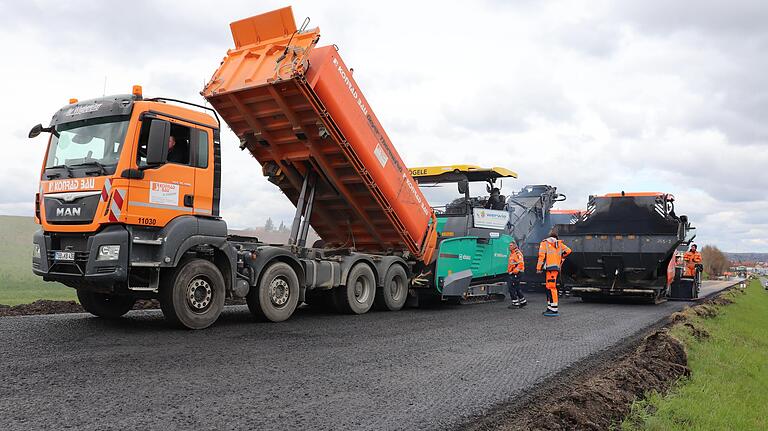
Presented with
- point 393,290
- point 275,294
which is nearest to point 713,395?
point 275,294

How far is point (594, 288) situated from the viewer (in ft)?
45.9

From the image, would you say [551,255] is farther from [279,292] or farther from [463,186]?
[279,292]

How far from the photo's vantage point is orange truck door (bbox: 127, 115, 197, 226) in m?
6.50

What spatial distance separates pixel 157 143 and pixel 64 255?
5.21ft

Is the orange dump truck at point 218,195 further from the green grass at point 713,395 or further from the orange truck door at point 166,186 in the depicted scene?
the green grass at point 713,395

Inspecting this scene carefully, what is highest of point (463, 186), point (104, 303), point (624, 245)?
point (463, 186)

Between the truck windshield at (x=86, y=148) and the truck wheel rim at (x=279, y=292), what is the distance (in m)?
2.64

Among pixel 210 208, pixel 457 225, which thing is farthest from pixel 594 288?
pixel 210 208

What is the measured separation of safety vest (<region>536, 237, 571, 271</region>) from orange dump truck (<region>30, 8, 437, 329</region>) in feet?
6.94

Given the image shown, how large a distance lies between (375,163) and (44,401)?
5.91 metres

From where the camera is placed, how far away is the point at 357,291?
32.0ft

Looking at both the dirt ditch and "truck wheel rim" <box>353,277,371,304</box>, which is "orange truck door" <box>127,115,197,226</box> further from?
the dirt ditch

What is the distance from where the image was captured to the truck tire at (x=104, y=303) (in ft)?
24.8

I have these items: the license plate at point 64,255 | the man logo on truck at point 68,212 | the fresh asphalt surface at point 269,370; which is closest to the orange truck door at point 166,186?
the man logo on truck at point 68,212
